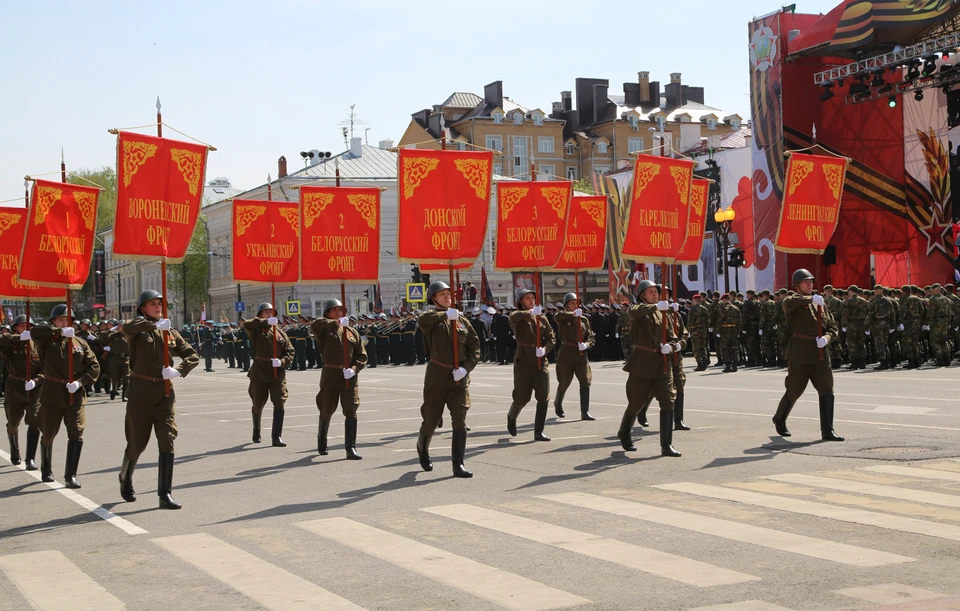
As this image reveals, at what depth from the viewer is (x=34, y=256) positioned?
13.4 m

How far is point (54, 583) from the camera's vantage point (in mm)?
7359

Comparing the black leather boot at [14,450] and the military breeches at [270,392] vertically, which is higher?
the military breeches at [270,392]

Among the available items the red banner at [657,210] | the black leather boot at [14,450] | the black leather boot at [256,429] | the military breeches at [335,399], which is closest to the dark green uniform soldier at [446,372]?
the military breeches at [335,399]

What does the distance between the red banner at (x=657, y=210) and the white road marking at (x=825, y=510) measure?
6161 mm

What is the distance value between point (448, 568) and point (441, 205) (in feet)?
23.1

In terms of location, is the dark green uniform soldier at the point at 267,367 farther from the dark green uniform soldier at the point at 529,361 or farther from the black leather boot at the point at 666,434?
the black leather boot at the point at 666,434

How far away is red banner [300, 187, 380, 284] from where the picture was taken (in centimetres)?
1747

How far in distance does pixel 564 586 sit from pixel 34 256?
354 inches

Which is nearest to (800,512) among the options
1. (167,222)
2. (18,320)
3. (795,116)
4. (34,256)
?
(167,222)

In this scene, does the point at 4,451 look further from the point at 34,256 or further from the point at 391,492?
the point at 391,492

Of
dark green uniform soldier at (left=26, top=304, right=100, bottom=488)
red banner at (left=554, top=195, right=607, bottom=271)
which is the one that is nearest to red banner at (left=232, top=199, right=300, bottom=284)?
red banner at (left=554, top=195, right=607, bottom=271)

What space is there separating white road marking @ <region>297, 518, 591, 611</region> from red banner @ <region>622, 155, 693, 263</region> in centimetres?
808

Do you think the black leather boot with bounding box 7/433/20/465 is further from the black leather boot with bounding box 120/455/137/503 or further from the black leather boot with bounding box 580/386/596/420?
the black leather boot with bounding box 580/386/596/420

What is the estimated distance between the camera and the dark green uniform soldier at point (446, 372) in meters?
11.9
